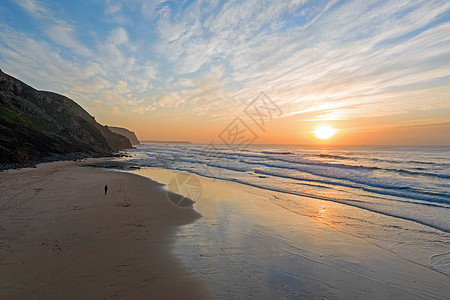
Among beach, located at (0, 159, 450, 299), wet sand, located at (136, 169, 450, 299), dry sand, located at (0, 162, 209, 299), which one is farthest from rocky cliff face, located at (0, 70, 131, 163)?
wet sand, located at (136, 169, 450, 299)

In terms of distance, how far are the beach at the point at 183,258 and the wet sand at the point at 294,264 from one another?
0.03m

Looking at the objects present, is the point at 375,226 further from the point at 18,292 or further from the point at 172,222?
the point at 18,292

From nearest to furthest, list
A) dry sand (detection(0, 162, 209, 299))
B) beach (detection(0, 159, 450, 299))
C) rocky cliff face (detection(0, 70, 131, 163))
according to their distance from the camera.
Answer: dry sand (detection(0, 162, 209, 299))
beach (detection(0, 159, 450, 299))
rocky cliff face (detection(0, 70, 131, 163))

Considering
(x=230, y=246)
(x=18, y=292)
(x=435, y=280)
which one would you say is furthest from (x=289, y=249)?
(x=18, y=292)

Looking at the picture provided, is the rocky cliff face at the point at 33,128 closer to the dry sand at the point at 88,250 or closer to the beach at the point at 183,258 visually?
the dry sand at the point at 88,250

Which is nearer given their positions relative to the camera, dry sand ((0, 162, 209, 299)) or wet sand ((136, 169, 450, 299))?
dry sand ((0, 162, 209, 299))

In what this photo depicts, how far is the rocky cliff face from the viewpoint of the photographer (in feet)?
82.1

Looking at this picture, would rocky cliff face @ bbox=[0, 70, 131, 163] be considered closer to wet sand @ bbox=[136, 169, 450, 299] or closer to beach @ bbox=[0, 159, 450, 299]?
beach @ bbox=[0, 159, 450, 299]

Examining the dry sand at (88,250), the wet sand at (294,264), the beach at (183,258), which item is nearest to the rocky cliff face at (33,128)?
the dry sand at (88,250)

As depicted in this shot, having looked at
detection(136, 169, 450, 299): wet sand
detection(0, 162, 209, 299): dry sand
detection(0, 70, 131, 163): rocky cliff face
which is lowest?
detection(136, 169, 450, 299): wet sand

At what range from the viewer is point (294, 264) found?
636cm

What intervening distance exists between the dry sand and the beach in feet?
0.08

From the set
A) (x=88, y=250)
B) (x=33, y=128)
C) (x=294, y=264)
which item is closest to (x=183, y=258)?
(x=88, y=250)

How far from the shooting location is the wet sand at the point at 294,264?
17.0 feet
